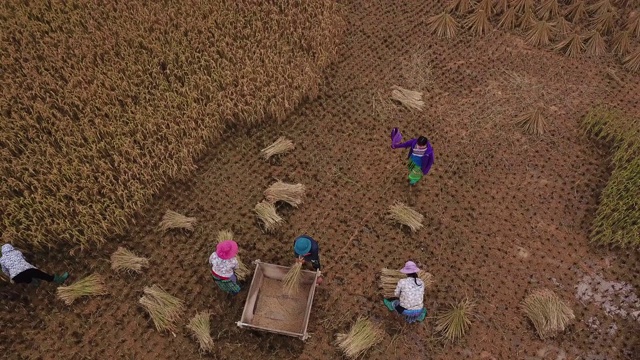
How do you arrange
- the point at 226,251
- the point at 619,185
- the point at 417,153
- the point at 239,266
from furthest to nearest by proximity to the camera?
the point at 619,185
the point at 417,153
the point at 239,266
the point at 226,251

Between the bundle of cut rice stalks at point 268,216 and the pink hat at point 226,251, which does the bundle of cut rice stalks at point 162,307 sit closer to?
the pink hat at point 226,251

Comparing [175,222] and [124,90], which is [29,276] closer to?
[175,222]

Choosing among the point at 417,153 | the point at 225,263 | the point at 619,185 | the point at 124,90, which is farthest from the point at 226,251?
Result: the point at 619,185

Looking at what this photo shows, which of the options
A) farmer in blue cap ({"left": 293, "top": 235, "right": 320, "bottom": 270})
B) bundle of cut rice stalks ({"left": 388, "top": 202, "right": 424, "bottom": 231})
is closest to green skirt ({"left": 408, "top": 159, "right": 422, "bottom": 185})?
bundle of cut rice stalks ({"left": 388, "top": 202, "right": 424, "bottom": 231})

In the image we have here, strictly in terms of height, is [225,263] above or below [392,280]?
above

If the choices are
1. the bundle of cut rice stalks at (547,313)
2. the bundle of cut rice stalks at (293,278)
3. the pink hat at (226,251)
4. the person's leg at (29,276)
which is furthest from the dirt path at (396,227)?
the pink hat at (226,251)

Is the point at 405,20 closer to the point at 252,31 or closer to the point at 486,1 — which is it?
the point at 486,1

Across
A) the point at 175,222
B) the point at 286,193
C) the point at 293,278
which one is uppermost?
the point at 286,193
